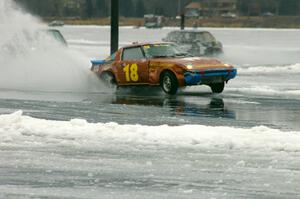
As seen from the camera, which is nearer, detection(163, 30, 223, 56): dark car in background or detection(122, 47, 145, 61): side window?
detection(122, 47, 145, 61): side window

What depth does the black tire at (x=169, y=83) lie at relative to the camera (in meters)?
17.5

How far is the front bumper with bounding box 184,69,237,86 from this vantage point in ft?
55.7

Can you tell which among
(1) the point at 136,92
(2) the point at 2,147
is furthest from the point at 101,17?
(2) the point at 2,147

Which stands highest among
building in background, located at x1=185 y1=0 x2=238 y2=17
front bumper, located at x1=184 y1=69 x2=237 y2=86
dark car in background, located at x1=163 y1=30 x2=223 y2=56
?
front bumper, located at x1=184 y1=69 x2=237 y2=86

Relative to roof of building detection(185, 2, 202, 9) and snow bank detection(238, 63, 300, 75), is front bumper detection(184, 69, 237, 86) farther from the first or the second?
roof of building detection(185, 2, 202, 9)

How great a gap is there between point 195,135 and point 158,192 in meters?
3.05

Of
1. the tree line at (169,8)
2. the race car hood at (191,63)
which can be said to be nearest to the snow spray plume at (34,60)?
the race car hood at (191,63)

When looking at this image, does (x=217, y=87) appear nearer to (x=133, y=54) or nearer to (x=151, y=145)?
(x=133, y=54)

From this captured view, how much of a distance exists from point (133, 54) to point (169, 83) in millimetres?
1534

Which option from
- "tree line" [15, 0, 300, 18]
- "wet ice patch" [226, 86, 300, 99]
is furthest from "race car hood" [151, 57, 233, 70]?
"tree line" [15, 0, 300, 18]

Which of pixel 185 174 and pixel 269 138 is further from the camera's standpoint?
pixel 269 138

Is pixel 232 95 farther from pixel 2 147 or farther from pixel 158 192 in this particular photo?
pixel 158 192

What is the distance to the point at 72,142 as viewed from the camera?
10195 millimetres

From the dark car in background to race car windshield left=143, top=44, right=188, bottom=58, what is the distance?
15634mm
